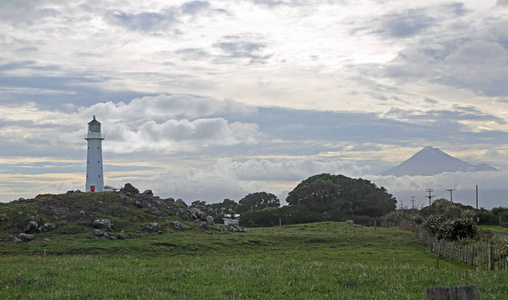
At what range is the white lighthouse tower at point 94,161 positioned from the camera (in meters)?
78.3

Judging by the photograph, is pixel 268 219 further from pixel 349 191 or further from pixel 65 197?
pixel 65 197

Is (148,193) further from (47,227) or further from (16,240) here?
(16,240)

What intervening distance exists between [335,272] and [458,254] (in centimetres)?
1767

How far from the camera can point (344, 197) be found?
11694 cm

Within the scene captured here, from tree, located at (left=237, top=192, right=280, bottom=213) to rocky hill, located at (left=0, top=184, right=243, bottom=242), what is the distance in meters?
55.4

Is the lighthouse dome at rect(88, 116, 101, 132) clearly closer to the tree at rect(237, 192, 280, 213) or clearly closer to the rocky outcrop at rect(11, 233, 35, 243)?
the rocky outcrop at rect(11, 233, 35, 243)

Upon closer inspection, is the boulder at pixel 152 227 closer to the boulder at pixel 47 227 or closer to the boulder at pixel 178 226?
the boulder at pixel 178 226

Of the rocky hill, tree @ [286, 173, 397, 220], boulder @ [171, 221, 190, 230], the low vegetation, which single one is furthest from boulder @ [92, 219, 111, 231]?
tree @ [286, 173, 397, 220]

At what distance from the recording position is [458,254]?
106 feet

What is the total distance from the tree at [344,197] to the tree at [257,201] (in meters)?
5.05

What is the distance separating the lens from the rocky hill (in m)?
45.7

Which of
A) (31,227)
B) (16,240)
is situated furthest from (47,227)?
(16,240)

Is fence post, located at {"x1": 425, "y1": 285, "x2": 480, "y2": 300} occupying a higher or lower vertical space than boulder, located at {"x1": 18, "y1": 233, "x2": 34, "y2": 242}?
higher

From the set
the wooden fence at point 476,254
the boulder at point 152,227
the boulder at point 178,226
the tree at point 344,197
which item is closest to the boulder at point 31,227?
the boulder at point 152,227
